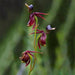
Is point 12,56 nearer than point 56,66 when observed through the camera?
Yes

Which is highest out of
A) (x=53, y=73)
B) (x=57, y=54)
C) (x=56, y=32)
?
(x=56, y=32)

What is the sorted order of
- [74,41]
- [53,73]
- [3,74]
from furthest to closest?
[74,41], [53,73], [3,74]

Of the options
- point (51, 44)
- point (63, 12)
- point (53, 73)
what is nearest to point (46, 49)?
point (51, 44)

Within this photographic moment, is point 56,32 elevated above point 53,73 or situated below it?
above

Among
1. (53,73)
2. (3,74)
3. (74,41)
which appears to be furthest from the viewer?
(74,41)

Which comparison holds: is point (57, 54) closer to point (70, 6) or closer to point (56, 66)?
point (56, 66)

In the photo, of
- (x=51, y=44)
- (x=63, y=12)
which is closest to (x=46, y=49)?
(x=51, y=44)
